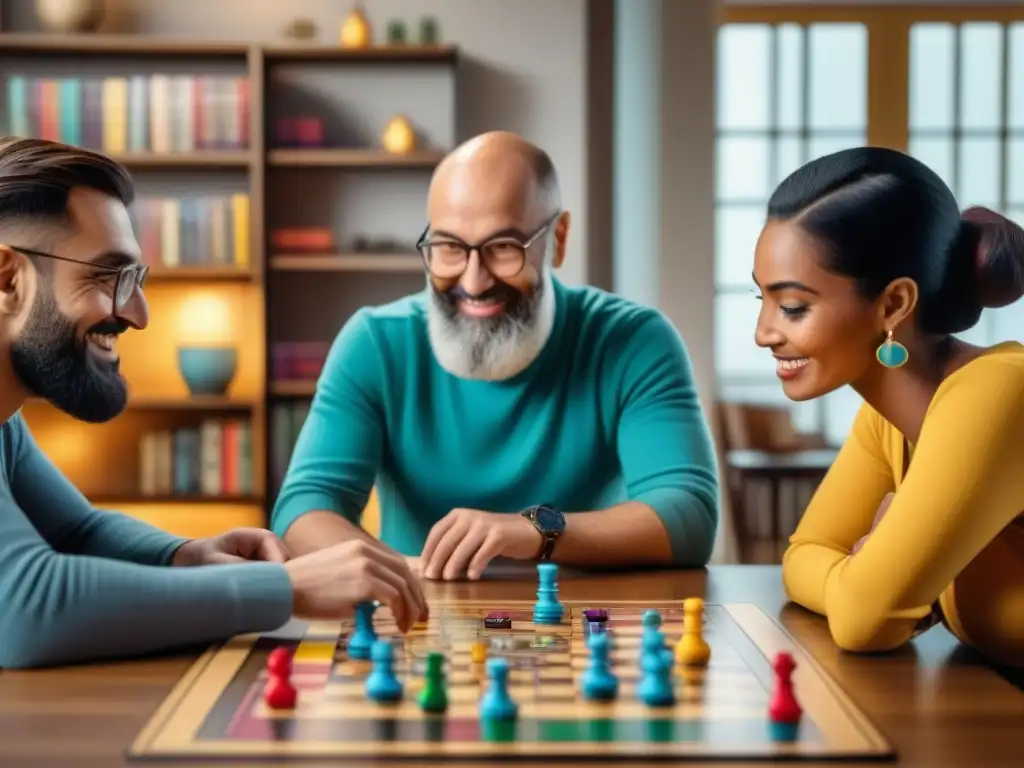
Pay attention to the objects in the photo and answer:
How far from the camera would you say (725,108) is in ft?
24.9

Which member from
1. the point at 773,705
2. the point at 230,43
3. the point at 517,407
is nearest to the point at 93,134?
the point at 230,43

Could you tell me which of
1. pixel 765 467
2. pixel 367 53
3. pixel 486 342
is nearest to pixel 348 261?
pixel 367 53

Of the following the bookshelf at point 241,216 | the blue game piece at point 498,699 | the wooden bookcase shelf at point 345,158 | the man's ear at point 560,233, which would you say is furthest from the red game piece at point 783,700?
the wooden bookcase shelf at point 345,158

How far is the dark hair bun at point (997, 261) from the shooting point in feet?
5.11

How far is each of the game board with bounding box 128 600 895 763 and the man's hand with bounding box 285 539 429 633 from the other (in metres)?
0.04

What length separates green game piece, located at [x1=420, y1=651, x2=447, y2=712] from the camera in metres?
1.25

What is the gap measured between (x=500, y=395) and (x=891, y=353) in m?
0.98

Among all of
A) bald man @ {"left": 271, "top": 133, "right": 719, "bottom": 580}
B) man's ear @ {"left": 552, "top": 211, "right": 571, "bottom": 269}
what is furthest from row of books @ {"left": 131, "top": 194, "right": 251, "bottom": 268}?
man's ear @ {"left": 552, "top": 211, "right": 571, "bottom": 269}

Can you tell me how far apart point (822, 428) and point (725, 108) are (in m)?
1.92

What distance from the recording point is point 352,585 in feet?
5.00

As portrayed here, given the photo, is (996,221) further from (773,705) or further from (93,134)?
(93,134)

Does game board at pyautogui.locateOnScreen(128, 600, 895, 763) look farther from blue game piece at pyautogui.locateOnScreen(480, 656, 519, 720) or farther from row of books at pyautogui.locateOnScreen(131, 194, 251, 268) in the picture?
row of books at pyautogui.locateOnScreen(131, 194, 251, 268)

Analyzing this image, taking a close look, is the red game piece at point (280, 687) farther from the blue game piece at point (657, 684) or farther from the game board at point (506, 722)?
the blue game piece at point (657, 684)

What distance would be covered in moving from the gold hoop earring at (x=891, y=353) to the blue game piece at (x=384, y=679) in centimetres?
68
